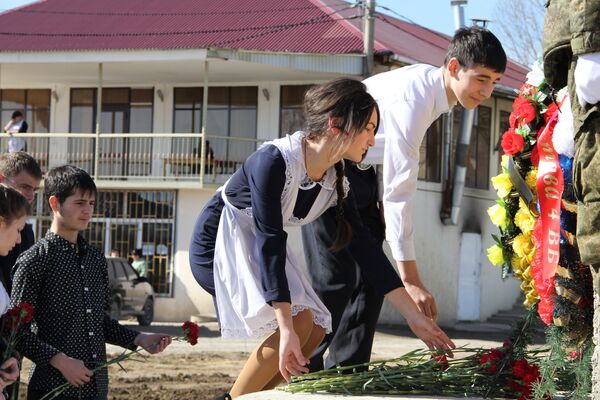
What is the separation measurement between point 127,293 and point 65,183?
1800 cm

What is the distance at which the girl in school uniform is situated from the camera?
15.0 feet

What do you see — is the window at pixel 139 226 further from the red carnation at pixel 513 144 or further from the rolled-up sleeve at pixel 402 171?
the red carnation at pixel 513 144

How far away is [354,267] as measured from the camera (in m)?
5.92

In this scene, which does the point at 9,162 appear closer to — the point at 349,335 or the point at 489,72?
the point at 349,335

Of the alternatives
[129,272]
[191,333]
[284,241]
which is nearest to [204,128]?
[129,272]

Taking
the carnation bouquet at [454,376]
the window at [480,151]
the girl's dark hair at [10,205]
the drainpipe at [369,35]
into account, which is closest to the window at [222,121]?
the drainpipe at [369,35]

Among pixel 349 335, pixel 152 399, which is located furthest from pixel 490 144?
pixel 349 335

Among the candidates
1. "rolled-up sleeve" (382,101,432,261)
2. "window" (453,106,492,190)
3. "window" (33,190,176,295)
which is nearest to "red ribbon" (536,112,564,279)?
"rolled-up sleeve" (382,101,432,261)

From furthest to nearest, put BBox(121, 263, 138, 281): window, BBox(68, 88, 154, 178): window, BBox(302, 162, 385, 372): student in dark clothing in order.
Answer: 1. BBox(68, 88, 154, 178): window
2. BBox(121, 263, 138, 281): window
3. BBox(302, 162, 385, 372): student in dark clothing

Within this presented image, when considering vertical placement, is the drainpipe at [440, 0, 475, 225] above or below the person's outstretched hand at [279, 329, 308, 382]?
above

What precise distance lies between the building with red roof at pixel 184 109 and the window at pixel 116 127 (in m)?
0.03

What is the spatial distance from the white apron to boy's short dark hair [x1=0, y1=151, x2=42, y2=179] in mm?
1302

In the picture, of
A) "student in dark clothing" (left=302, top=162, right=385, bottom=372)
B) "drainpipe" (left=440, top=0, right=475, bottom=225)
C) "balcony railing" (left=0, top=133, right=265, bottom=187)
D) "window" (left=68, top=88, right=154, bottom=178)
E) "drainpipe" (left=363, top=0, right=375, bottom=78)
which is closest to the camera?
"student in dark clothing" (left=302, top=162, right=385, bottom=372)

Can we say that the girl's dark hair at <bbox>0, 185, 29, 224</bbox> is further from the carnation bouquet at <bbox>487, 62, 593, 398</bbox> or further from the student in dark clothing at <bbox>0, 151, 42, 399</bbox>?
the carnation bouquet at <bbox>487, 62, 593, 398</bbox>
